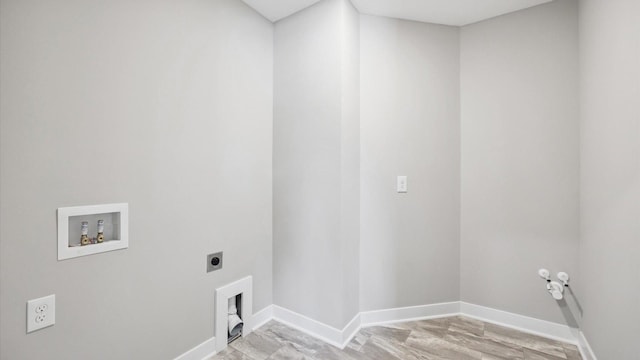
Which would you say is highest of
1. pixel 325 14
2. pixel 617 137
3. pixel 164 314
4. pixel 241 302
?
pixel 325 14

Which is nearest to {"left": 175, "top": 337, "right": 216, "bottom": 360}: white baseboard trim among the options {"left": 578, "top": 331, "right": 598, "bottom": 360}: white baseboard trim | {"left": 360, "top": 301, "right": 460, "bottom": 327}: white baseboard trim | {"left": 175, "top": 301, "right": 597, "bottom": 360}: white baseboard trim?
{"left": 175, "top": 301, "right": 597, "bottom": 360}: white baseboard trim

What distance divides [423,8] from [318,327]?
2.40m

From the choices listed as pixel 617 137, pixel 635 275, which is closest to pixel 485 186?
pixel 617 137

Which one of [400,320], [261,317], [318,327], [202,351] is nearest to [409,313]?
[400,320]

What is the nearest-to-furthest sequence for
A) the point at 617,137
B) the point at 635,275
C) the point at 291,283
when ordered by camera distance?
the point at 635,275 → the point at 617,137 → the point at 291,283

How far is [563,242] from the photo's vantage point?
191 cm

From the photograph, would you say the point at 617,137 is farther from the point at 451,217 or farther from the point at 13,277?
the point at 13,277

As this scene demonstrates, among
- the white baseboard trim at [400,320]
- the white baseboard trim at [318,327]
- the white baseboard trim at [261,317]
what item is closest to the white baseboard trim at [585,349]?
the white baseboard trim at [400,320]

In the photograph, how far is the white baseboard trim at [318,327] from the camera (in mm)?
1874

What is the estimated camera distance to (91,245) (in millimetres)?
1234

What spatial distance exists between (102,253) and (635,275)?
7.67 ft

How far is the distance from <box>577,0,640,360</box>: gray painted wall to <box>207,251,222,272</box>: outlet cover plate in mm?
2071

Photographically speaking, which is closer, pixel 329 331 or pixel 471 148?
pixel 329 331

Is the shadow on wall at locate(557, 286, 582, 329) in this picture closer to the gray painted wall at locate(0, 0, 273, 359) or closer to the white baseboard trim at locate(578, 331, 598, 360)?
the white baseboard trim at locate(578, 331, 598, 360)
